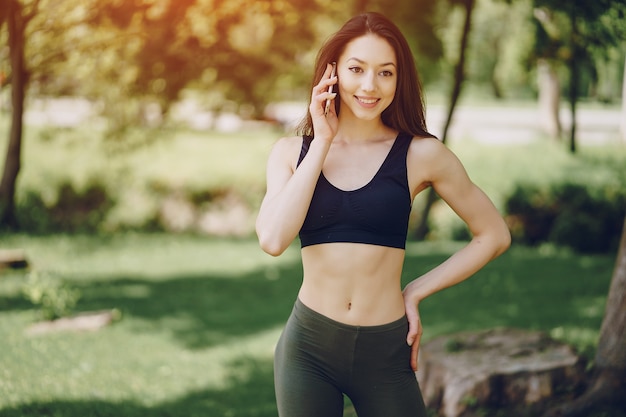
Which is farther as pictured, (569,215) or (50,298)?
(569,215)

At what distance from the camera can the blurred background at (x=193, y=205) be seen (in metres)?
6.64

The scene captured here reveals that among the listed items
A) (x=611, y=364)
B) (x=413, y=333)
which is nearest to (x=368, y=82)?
(x=413, y=333)

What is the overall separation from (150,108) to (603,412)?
495 inches

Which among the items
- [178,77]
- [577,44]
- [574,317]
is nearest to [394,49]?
[574,317]

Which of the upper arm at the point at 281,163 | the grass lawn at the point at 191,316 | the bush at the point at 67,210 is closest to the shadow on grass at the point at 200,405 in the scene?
the grass lawn at the point at 191,316

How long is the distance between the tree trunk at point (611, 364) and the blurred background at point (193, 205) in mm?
1249

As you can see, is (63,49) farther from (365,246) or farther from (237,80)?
(365,246)

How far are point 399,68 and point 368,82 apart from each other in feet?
0.49

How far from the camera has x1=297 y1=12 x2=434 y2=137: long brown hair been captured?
248 centimetres

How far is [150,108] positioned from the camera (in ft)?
50.6

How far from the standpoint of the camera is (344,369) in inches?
96.0

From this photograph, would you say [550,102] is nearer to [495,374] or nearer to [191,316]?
[191,316]

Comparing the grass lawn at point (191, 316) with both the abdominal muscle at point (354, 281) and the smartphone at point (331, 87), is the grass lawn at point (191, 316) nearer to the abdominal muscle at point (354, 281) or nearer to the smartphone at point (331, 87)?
the abdominal muscle at point (354, 281)

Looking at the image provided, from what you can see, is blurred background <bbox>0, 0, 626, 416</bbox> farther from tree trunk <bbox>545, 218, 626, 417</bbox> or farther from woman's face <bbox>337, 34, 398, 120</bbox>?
woman's face <bbox>337, 34, 398, 120</bbox>
